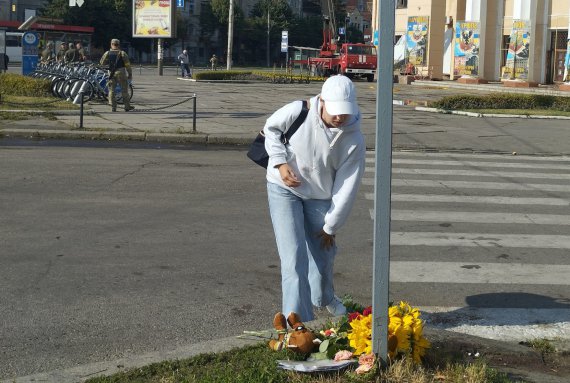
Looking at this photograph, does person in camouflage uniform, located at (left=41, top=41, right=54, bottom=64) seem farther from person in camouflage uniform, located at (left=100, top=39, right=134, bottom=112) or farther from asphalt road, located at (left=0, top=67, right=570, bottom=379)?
asphalt road, located at (left=0, top=67, right=570, bottom=379)

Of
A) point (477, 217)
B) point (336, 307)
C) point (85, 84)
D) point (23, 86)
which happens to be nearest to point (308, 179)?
point (336, 307)

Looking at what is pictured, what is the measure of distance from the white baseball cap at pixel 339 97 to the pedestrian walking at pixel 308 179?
0.03 m

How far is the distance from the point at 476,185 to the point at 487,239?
3875mm

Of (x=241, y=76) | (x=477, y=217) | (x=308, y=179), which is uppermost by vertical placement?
(x=241, y=76)

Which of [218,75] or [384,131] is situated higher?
[218,75]

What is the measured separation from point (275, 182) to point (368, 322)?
1.19 m

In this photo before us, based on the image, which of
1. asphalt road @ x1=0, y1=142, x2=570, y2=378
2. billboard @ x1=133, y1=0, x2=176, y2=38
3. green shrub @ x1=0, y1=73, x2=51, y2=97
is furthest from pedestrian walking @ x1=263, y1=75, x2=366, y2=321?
billboard @ x1=133, y1=0, x2=176, y2=38

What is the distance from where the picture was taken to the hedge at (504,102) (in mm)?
27734

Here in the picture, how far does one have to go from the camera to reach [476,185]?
42.9 feet

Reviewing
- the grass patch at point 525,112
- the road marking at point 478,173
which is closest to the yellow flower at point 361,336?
the road marking at point 478,173

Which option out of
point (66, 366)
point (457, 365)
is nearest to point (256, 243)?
point (66, 366)

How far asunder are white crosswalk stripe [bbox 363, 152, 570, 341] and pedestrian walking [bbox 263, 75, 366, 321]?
1.47 m

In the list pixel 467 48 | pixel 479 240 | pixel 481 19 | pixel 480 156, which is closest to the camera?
pixel 479 240

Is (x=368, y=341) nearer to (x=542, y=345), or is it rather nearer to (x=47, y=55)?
(x=542, y=345)
